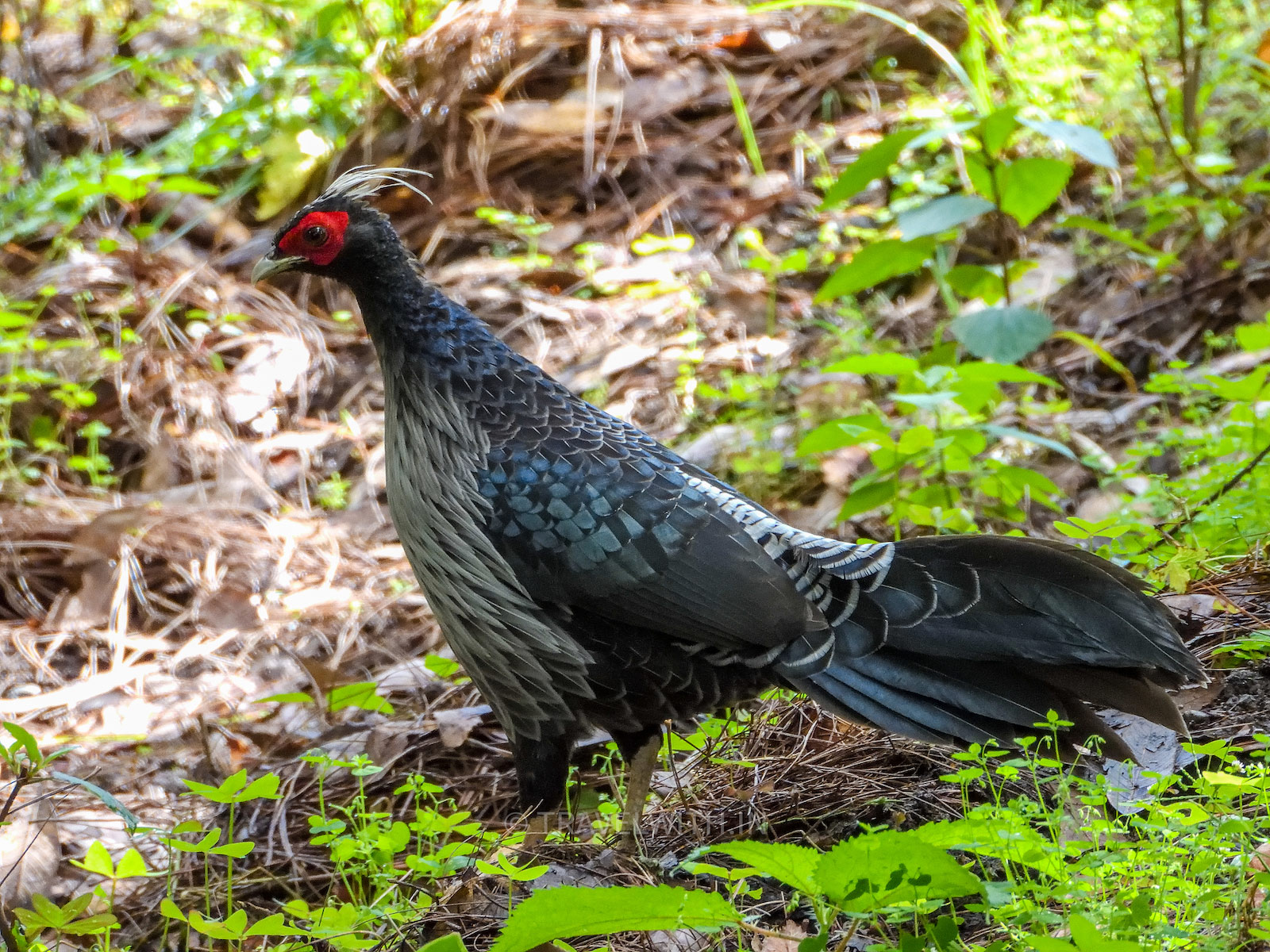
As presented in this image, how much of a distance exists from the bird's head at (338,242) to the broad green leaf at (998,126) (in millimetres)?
2470

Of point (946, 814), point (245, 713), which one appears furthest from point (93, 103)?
point (946, 814)

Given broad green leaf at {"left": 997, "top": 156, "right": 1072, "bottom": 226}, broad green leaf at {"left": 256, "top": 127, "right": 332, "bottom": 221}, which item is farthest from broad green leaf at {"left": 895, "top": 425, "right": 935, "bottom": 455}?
broad green leaf at {"left": 256, "top": 127, "right": 332, "bottom": 221}

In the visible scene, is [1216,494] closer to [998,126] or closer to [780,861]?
[998,126]

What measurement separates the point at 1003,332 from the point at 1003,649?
2356 mm

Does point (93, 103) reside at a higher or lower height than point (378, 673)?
higher

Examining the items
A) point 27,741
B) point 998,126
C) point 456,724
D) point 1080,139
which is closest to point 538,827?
point 456,724

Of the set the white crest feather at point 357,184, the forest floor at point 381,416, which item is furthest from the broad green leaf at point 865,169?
the white crest feather at point 357,184

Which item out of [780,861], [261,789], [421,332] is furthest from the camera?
[421,332]

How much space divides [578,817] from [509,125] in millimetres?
5606

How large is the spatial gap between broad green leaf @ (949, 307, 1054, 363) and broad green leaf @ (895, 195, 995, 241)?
1.43 ft

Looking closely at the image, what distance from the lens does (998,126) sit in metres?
4.60

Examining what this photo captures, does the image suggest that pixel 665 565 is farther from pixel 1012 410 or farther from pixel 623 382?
pixel 623 382

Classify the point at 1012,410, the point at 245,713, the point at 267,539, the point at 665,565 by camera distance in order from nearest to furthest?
the point at 665,565 < the point at 245,713 < the point at 1012,410 < the point at 267,539

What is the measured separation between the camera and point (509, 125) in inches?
312
